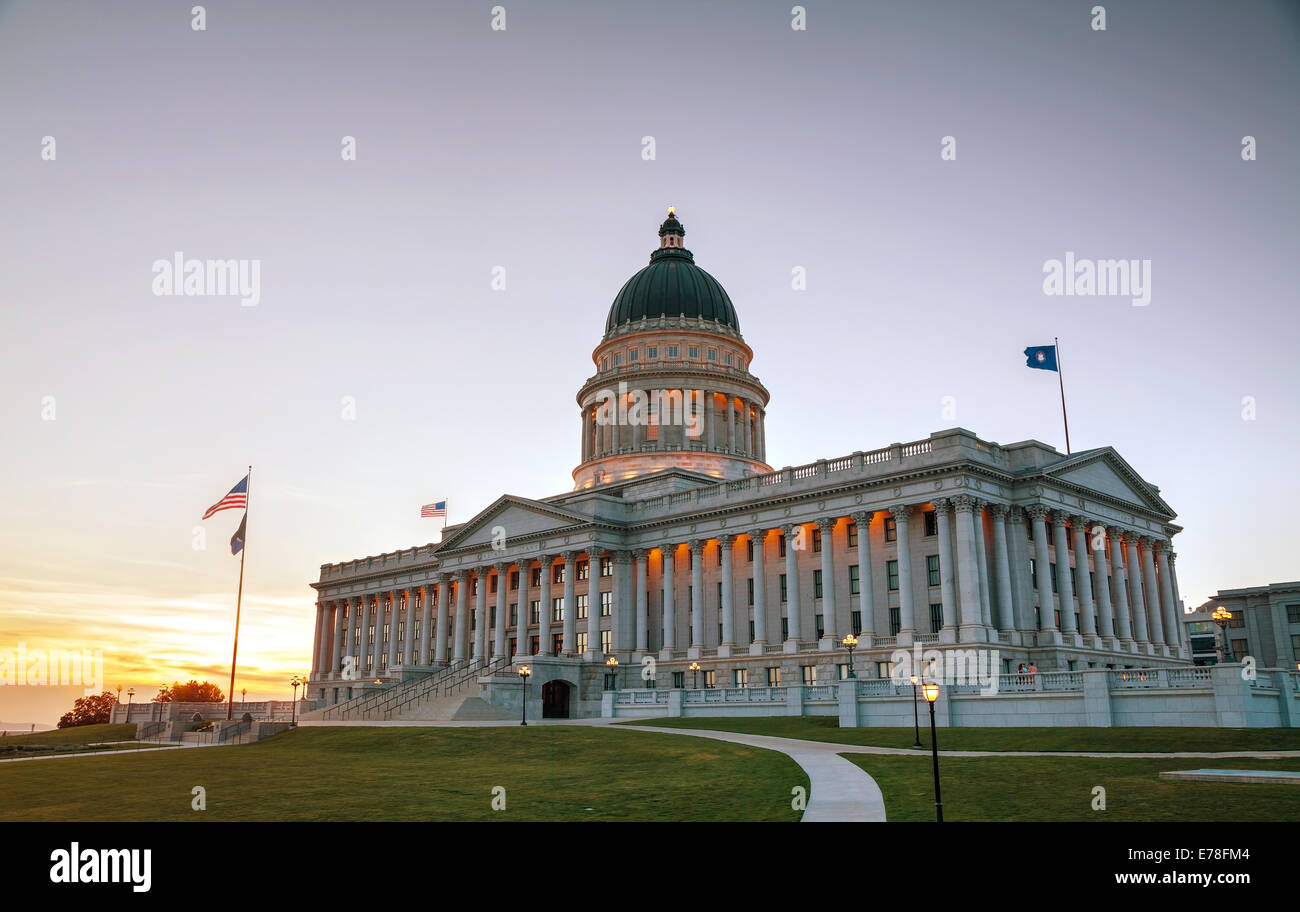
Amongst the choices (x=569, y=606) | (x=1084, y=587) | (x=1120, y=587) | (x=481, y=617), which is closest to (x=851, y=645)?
(x=1084, y=587)

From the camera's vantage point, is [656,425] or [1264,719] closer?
[1264,719]

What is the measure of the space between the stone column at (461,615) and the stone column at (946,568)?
46.1m

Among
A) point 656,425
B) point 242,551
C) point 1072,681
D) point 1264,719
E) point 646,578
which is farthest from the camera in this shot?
point 656,425

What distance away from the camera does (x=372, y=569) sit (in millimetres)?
113562

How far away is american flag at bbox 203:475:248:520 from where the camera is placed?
2234 inches

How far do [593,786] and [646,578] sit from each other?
185 feet

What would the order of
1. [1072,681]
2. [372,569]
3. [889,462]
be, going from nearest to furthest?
[1072,681], [889,462], [372,569]

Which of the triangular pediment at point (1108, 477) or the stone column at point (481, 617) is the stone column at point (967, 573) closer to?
the triangular pediment at point (1108, 477)

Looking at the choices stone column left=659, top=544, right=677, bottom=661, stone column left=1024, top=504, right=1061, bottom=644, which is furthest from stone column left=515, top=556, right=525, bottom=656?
stone column left=1024, top=504, right=1061, bottom=644

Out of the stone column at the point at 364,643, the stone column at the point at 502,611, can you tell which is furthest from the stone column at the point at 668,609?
the stone column at the point at 364,643

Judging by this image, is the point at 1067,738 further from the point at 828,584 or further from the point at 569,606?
the point at 569,606

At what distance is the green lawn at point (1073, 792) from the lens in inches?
742
